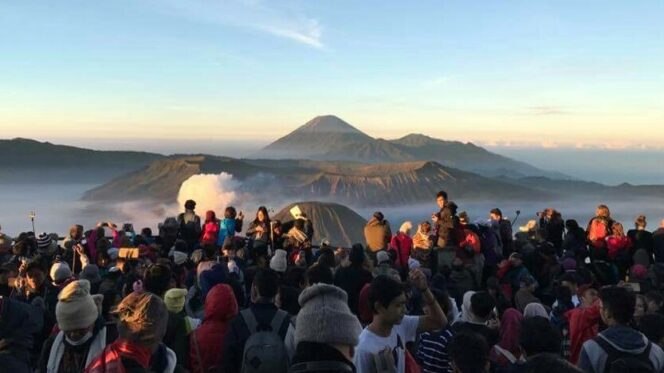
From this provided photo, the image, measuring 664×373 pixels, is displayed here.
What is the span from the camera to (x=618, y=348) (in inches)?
Result: 126

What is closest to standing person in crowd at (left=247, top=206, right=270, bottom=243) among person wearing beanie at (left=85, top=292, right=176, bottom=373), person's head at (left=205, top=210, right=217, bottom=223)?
person's head at (left=205, top=210, right=217, bottom=223)

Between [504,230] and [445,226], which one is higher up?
[445,226]

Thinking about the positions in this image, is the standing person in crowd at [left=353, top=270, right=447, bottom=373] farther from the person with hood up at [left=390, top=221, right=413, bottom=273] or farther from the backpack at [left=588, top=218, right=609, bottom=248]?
the backpack at [left=588, top=218, right=609, bottom=248]

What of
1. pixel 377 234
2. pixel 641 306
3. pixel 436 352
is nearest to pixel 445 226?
pixel 377 234

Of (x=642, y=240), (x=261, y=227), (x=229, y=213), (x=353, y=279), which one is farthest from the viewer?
(x=261, y=227)

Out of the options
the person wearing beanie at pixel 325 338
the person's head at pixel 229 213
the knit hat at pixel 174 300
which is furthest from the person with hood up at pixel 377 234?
the person wearing beanie at pixel 325 338

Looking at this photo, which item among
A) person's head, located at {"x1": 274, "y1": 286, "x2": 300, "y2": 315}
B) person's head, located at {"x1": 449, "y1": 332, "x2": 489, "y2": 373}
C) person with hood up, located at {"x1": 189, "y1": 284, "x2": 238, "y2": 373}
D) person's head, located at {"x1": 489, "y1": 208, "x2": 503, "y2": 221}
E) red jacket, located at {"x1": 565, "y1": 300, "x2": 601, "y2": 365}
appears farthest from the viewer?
person's head, located at {"x1": 489, "y1": 208, "x2": 503, "y2": 221}

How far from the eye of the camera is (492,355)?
3.59m

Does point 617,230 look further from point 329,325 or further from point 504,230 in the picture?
point 329,325

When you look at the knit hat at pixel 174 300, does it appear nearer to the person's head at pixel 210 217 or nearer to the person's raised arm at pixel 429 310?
the person's raised arm at pixel 429 310

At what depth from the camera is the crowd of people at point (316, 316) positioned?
93.7 inches

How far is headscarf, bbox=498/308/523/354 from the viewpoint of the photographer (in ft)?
13.1

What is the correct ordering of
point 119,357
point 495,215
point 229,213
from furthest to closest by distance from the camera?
point 495,215 → point 229,213 → point 119,357

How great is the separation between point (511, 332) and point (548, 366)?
236cm
